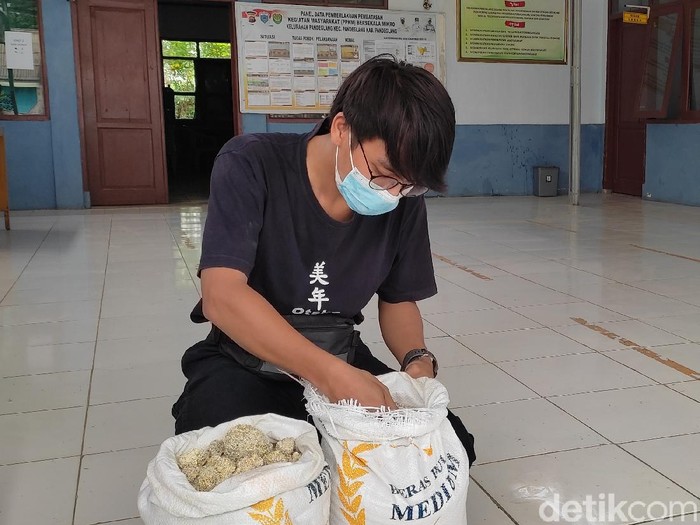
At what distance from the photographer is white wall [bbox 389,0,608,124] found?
8.09 meters

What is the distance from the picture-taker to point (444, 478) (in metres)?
1.11

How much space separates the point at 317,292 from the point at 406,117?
0.41 metres

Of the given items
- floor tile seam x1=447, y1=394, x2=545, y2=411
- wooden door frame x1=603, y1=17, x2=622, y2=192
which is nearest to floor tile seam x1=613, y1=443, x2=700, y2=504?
floor tile seam x1=447, y1=394, x2=545, y2=411

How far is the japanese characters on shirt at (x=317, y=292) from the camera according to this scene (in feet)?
4.40

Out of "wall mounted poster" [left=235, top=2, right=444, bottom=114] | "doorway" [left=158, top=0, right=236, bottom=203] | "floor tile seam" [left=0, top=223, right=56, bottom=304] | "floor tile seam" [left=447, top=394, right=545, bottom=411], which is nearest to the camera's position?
"floor tile seam" [left=447, top=394, right=545, bottom=411]

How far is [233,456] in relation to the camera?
108cm

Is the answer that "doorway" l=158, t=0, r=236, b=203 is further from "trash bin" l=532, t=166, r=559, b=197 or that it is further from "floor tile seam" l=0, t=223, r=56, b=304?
"trash bin" l=532, t=166, r=559, b=197

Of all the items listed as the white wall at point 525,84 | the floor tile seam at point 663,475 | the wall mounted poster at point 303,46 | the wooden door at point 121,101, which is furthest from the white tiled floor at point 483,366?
the white wall at point 525,84

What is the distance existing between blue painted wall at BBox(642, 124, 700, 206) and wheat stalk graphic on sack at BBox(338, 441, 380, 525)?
23.0 ft

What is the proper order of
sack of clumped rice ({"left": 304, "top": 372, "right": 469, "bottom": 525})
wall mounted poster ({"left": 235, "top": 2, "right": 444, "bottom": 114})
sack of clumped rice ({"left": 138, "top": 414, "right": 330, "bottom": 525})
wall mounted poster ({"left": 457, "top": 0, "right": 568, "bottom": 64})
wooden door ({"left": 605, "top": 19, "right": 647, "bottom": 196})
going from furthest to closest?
wall mounted poster ({"left": 457, "top": 0, "right": 568, "bottom": 64}) → wooden door ({"left": 605, "top": 19, "right": 647, "bottom": 196}) → wall mounted poster ({"left": 235, "top": 2, "right": 444, "bottom": 114}) → sack of clumped rice ({"left": 304, "top": 372, "right": 469, "bottom": 525}) → sack of clumped rice ({"left": 138, "top": 414, "right": 330, "bottom": 525})

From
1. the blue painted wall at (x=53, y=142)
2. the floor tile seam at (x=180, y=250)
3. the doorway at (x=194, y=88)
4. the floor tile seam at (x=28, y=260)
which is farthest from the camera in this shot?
the doorway at (x=194, y=88)

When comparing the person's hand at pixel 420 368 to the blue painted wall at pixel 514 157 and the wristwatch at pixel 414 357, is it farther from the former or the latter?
the blue painted wall at pixel 514 157

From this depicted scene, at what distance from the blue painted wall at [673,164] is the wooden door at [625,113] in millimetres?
208

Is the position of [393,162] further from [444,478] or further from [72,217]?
[72,217]
